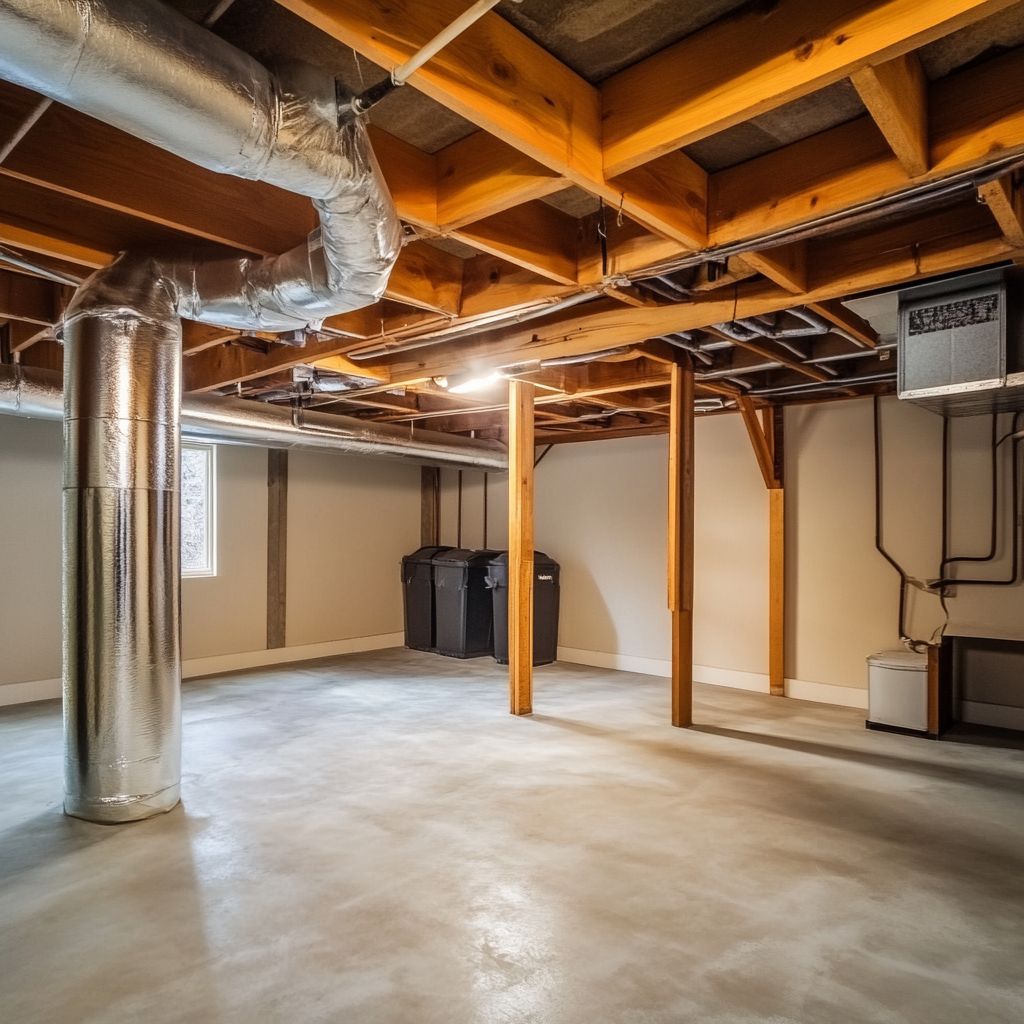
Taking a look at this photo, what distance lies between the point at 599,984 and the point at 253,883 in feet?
4.00

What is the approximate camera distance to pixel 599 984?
188 cm

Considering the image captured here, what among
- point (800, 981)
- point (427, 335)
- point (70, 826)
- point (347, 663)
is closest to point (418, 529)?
point (347, 663)

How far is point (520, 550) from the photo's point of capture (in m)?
4.65

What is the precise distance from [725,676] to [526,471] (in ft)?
8.04

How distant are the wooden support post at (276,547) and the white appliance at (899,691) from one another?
482cm

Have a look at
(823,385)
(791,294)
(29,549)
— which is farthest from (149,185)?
(823,385)

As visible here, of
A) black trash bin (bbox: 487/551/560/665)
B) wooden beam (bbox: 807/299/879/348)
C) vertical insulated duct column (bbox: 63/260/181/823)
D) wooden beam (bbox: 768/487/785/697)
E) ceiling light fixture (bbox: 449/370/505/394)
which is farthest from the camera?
black trash bin (bbox: 487/551/560/665)

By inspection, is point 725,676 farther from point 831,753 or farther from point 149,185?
point 149,185

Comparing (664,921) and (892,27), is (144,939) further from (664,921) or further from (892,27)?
(892,27)

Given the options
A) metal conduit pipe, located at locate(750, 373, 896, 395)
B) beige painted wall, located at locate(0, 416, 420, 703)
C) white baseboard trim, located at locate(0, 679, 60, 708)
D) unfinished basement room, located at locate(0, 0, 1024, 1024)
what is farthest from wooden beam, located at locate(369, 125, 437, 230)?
white baseboard trim, located at locate(0, 679, 60, 708)

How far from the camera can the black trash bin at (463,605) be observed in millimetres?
6793

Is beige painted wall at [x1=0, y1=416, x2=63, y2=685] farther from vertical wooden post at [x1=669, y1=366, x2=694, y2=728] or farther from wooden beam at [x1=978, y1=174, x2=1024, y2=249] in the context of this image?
wooden beam at [x1=978, y1=174, x2=1024, y2=249]

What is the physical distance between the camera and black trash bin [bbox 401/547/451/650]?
7133mm

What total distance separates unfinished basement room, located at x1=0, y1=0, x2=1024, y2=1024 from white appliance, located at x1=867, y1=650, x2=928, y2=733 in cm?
3
